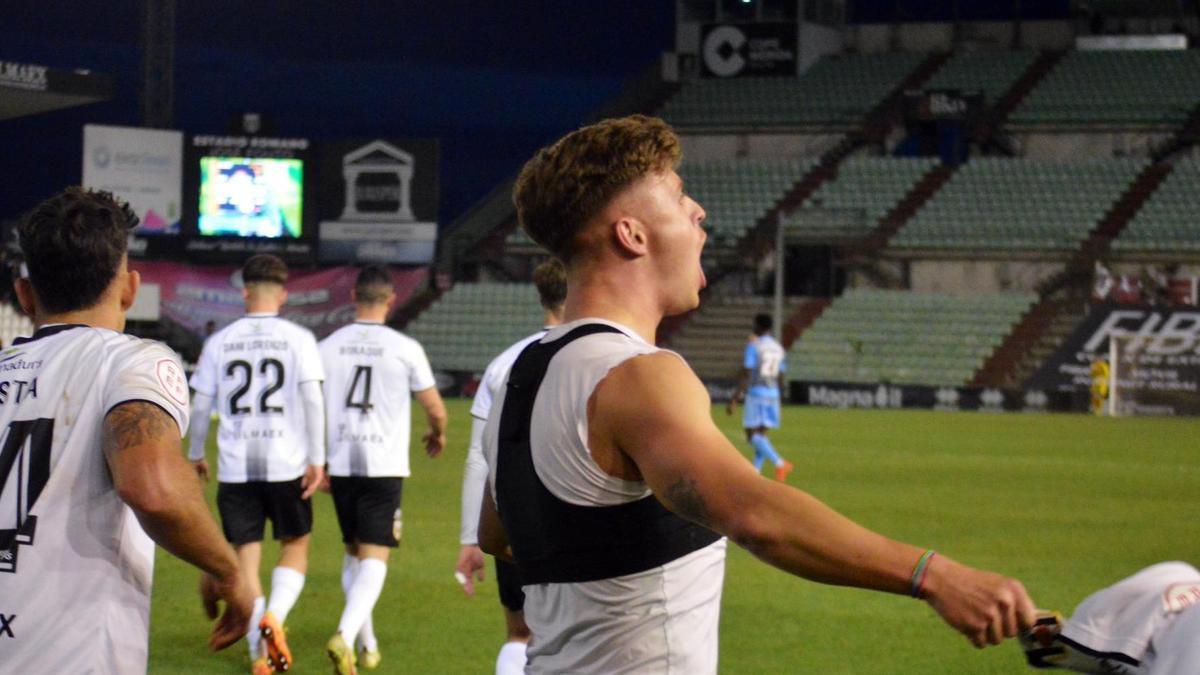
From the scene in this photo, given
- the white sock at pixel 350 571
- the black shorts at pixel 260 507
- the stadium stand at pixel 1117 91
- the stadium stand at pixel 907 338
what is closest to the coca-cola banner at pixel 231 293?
the stadium stand at pixel 907 338

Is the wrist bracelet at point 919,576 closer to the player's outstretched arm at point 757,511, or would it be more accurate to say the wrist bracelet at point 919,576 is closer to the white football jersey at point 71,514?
the player's outstretched arm at point 757,511

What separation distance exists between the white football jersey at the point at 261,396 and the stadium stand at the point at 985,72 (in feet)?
142

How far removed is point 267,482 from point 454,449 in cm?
1549

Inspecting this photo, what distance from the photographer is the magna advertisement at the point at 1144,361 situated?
1441 inches

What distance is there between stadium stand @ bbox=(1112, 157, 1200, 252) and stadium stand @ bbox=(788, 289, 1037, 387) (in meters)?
3.58

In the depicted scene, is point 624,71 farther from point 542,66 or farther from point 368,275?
point 368,275

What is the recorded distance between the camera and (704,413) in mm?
2748

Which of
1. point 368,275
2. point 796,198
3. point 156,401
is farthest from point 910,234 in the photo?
point 156,401

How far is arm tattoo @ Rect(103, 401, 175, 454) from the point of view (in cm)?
347

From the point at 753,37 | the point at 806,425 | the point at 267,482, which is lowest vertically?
the point at 806,425

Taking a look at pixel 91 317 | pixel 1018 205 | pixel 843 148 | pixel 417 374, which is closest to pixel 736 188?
pixel 843 148

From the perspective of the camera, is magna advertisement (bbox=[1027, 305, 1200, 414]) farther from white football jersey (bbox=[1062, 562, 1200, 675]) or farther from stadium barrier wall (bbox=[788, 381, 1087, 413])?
white football jersey (bbox=[1062, 562, 1200, 675])

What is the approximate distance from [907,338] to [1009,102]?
12423 mm

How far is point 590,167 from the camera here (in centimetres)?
306
